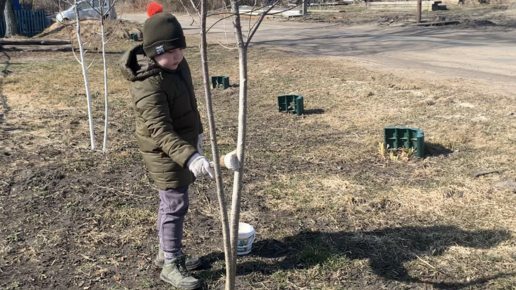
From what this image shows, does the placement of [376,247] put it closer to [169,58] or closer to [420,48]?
[169,58]

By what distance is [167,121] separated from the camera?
→ 297 centimetres

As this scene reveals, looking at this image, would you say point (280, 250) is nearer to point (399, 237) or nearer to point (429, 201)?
point (399, 237)

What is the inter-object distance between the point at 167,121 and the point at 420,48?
490 inches

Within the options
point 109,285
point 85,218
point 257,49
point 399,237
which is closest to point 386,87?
point 399,237

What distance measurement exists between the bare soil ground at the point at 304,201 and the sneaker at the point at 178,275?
0.10 metres

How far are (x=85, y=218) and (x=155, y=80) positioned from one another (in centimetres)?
167

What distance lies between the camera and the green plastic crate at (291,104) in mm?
7543

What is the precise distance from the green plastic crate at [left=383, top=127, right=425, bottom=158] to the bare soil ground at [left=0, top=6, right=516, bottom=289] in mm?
138

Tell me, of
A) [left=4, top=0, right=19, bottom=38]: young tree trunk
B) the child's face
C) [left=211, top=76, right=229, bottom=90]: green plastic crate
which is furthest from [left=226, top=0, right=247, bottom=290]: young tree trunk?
[left=4, top=0, right=19, bottom=38]: young tree trunk

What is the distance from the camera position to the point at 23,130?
6.81 metres

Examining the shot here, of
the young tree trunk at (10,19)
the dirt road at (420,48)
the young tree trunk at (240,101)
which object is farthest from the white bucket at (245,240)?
the young tree trunk at (10,19)

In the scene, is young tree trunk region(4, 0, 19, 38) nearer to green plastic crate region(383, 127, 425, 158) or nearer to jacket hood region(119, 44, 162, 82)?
green plastic crate region(383, 127, 425, 158)

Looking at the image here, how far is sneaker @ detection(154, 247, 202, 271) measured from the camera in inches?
133

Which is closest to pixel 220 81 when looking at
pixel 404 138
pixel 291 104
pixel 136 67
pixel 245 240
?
pixel 291 104
